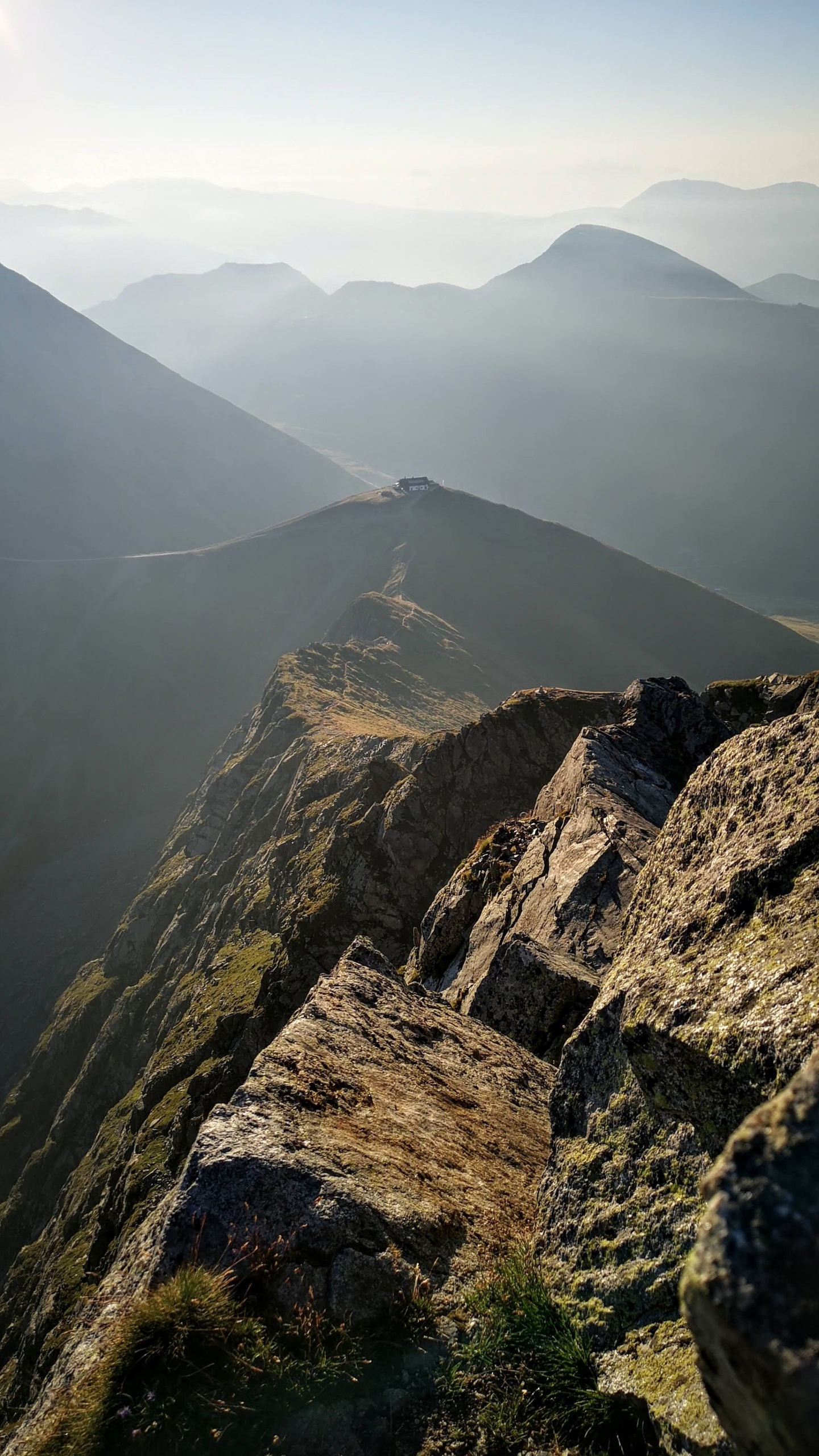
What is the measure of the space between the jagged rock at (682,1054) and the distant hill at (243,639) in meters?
97.6

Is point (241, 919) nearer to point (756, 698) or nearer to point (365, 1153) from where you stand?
point (756, 698)

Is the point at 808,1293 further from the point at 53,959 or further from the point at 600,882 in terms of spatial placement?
the point at 53,959

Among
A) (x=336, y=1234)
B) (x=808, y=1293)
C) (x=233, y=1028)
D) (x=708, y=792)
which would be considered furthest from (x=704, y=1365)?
(x=233, y=1028)

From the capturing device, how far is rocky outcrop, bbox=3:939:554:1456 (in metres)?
6.94

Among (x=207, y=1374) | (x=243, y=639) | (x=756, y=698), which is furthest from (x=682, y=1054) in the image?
(x=243, y=639)

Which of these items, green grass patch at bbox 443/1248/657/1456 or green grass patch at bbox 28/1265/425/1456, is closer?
green grass patch at bbox 28/1265/425/1456

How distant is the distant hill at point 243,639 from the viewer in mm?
123750

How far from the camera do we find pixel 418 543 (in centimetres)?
17150

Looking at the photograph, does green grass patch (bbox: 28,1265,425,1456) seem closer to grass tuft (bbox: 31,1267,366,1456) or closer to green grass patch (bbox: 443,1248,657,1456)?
grass tuft (bbox: 31,1267,366,1456)

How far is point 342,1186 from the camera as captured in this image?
25.4 feet

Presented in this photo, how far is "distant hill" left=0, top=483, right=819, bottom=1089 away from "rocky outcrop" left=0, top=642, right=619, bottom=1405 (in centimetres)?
2491

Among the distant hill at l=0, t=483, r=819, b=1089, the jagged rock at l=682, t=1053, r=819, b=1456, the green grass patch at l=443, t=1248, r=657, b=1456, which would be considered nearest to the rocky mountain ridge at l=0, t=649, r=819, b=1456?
the green grass patch at l=443, t=1248, r=657, b=1456

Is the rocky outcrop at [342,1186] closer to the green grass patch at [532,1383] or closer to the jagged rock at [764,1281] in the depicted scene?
the green grass patch at [532,1383]

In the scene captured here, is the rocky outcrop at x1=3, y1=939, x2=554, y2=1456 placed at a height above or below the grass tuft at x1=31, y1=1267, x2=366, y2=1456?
above
